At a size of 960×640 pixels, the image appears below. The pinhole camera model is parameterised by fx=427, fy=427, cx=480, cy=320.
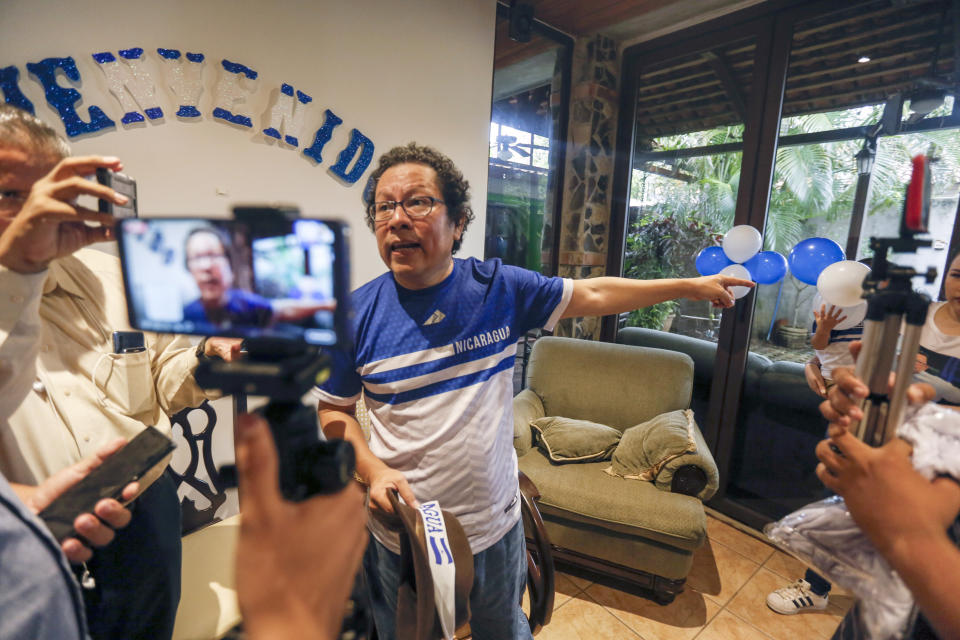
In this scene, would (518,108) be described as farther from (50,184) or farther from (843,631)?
(843,631)

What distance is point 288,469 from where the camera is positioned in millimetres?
380

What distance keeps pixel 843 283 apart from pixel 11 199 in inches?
81.8

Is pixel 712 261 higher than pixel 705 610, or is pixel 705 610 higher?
pixel 712 261

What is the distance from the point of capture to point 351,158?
2.02 meters

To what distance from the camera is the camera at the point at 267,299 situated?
1.29ft

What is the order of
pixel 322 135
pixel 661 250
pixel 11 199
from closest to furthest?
pixel 11 199 < pixel 322 135 < pixel 661 250

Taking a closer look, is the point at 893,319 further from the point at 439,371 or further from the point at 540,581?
the point at 540,581

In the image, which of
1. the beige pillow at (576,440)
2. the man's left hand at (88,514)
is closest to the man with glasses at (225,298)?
the man's left hand at (88,514)

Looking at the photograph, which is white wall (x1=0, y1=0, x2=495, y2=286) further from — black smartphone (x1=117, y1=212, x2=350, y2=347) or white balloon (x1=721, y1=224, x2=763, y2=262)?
black smartphone (x1=117, y1=212, x2=350, y2=347)

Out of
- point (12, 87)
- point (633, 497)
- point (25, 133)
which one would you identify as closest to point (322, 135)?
point (12, 87)

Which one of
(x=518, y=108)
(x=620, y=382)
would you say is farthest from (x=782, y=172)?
(x=518, y=108)

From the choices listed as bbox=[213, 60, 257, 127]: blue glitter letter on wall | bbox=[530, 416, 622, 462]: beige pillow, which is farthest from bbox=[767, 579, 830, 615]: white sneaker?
bbox=[213, 60, 257, 127]: blue glitter letter on wall

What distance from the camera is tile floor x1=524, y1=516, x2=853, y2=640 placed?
1.83 metres

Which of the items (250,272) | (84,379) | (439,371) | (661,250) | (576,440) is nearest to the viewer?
(250,272)
